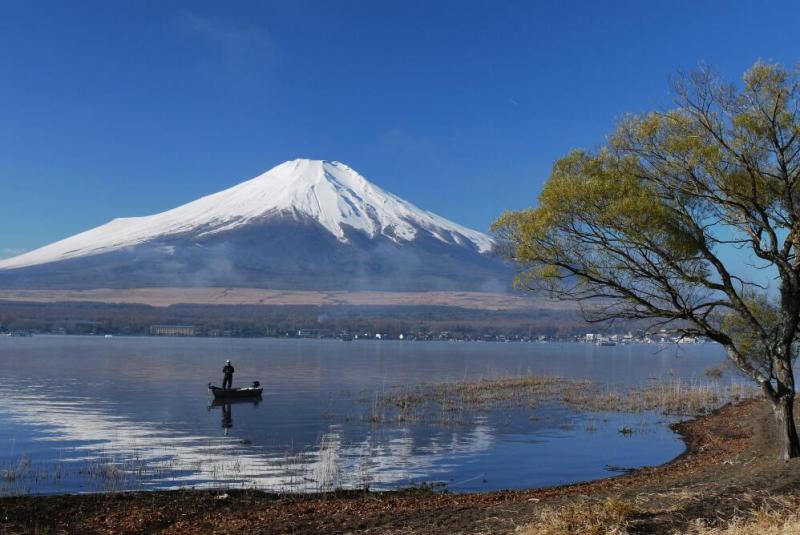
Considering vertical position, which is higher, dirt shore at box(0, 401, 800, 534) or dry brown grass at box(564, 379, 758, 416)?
dirt shore at box(0, 401, 800, 534)

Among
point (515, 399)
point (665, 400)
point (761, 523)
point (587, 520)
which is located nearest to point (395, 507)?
point (587, 520)

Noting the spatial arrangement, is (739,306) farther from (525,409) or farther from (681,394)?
(681,394)

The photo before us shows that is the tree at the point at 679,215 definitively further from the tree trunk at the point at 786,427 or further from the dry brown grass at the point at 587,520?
the dry brown grass at the point at 587,520

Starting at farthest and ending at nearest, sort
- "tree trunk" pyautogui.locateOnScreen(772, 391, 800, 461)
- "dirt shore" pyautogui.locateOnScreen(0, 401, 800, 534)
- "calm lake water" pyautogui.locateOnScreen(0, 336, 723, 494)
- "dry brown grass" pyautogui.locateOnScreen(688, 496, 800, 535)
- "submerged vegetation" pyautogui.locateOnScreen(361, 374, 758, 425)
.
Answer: "submerged vegetation" pyautogui.locateOnScreen(361, 374, 758, 425)
"calm lake water" pyautogui.locateOnScreen(0, 336, 723, 494)
"tree trunk" pyautogui.locateOnScreen(772, 391, 800, 461)
"dirt shore" pyautogui.locateOnScreen(0, 401, 800, 534)
"dry brown grass" pyautogui.locateOnScreen(688, 496, 800, 535)

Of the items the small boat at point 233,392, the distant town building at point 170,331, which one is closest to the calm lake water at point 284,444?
the small boat at point 233,392

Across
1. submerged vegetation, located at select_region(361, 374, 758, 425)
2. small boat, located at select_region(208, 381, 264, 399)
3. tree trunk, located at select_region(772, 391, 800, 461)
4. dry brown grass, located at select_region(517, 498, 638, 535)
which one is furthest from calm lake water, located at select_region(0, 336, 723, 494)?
dry brown grass, located at select_region(517, 498, 638, 535)

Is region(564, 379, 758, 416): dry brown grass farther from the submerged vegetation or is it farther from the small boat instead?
the small boat

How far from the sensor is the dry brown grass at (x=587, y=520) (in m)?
9.61

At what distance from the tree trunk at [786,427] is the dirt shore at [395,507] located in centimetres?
91

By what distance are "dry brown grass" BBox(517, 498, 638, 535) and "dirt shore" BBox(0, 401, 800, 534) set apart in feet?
0.72

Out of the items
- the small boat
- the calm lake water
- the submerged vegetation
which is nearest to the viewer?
the calm lake water

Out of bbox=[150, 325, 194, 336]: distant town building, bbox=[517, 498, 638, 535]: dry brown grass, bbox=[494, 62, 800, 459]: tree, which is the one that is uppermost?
bbox=[494, 62, 800, 459]: tree

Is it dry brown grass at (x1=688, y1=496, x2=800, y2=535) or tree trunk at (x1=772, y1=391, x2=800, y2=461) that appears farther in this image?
tree trunk at (x1=772, y1=391, x2=800, y2=461)

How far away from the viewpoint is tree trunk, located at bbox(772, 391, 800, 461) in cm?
1638
